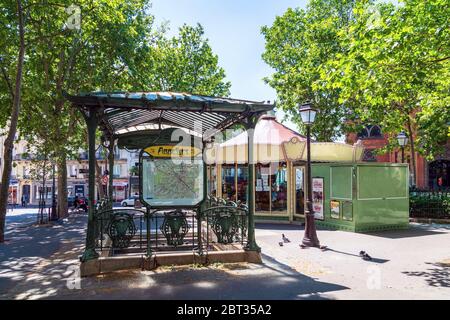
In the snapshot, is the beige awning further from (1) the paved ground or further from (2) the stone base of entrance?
(2) the stone base of entrance

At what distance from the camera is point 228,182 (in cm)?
1723

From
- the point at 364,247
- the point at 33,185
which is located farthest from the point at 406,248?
the point at 33,185

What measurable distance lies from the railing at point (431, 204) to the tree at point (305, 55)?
9081 mm

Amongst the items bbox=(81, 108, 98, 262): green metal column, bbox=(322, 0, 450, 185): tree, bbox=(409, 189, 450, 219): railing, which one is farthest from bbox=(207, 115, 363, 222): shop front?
bbox=(81, 108, 98, 262): green metal column

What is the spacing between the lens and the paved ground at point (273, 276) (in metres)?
5.73

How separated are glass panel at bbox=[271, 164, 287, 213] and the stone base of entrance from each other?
7.63 meters

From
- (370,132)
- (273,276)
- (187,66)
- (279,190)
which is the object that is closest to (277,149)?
(279,190)

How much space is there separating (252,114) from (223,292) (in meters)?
3.77

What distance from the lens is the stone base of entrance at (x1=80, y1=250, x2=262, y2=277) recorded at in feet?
22.4

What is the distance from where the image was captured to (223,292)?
5.74 metres

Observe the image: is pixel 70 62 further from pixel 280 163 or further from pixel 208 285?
pixel 208 285

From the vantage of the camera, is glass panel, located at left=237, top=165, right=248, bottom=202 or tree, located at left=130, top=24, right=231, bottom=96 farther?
tree, located at left=130, top=24, right=231, bottom=96

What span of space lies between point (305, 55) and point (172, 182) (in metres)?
18.9

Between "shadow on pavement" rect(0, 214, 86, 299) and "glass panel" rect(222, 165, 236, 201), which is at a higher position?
"glass panel" rect(222, 165, 236, 201)
